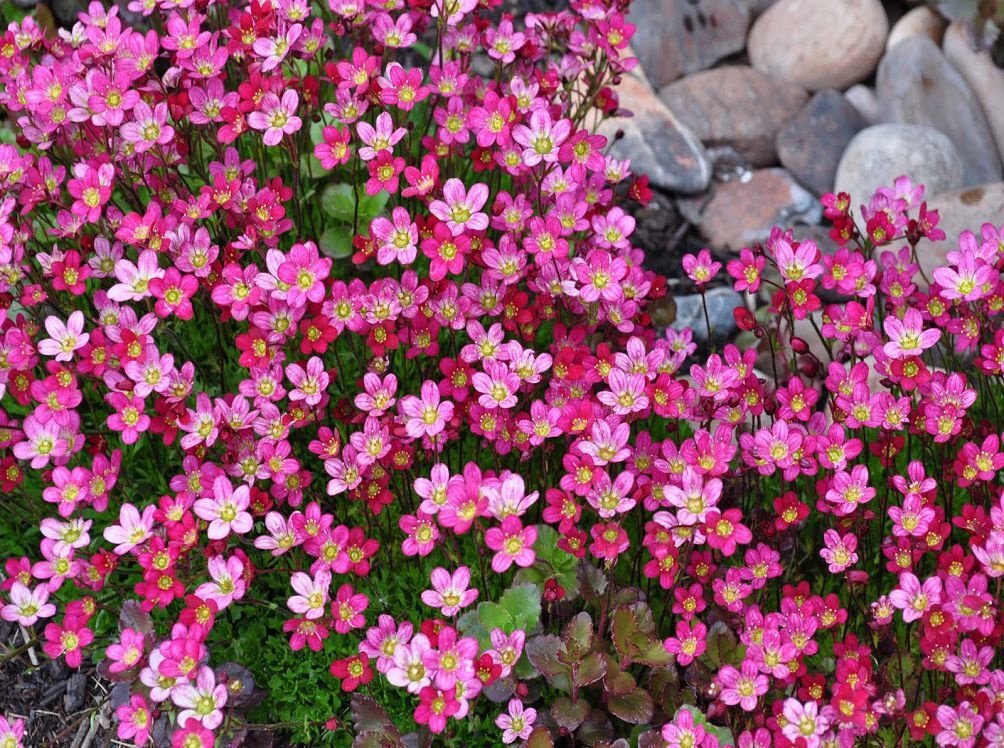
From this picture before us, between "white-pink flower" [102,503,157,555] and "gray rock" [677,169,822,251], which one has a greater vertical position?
"white-pink flower" [102,503,157,555]

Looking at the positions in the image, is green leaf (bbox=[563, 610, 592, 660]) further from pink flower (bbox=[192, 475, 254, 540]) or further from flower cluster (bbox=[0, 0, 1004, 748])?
pink flower (bbox=[192, 475, 254, 540])

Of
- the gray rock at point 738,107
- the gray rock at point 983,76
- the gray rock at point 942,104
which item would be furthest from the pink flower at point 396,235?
the gray rock at point 983,76

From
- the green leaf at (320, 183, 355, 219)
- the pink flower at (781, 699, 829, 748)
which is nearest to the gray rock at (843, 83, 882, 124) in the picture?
the green leaf at (320, 183, 355, 219)

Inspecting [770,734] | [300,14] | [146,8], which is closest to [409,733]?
[770,734]

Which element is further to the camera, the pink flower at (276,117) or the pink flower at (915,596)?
the pink flower at (276,117)

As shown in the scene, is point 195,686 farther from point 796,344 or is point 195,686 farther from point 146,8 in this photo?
point 146,8

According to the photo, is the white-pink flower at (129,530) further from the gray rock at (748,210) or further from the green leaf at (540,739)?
the gray rock at (748,210)
